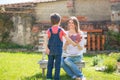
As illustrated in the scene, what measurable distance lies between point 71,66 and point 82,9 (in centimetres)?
809

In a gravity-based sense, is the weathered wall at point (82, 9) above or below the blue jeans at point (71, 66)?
above

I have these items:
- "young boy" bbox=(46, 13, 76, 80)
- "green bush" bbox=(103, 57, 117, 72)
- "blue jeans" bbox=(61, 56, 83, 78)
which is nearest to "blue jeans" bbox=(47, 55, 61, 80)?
"young boy" bbox=(46, 13, 76, 80)

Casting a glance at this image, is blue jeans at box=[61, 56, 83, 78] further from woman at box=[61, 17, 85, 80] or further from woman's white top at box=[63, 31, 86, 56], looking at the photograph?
woman's white top at box=[63, 31, 86, 56]

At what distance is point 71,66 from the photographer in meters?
8.28

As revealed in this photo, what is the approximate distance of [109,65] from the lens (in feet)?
30.5

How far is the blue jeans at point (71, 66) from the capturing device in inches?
324

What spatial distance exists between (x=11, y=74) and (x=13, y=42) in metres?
7.42

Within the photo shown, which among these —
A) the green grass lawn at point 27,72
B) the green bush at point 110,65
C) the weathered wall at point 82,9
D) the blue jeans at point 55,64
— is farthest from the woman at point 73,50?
the weathered wall at point 82,9

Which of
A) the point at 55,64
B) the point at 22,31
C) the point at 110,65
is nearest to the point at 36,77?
the point at 55,64

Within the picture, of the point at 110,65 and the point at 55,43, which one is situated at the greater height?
the point at 55,43

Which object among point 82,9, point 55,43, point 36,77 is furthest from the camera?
point 82,9

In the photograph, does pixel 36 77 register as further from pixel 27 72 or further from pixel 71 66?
pixel 71 66

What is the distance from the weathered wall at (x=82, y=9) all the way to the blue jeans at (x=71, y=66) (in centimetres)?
749

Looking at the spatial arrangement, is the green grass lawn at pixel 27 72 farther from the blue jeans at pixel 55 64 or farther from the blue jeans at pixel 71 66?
the blue jeans at pixel 55 64
